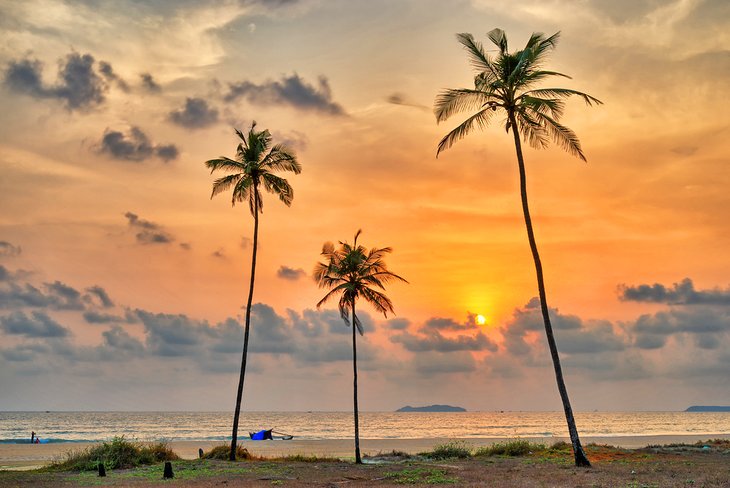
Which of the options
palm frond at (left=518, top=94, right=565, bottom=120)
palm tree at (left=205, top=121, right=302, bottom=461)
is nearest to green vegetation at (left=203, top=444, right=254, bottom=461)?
palm tree at (left=205, top=121, right=302, bottom=461)

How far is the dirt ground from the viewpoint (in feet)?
78.1

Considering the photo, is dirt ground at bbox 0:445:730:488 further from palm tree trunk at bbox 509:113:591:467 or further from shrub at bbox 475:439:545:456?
shrub at bbox 475:439:545:456

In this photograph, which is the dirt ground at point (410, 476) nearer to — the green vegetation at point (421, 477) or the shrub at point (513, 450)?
the green vegetation at point (421, 477)

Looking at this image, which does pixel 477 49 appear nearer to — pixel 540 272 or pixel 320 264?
pixel 540 272

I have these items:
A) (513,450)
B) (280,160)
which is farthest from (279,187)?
(513,450)

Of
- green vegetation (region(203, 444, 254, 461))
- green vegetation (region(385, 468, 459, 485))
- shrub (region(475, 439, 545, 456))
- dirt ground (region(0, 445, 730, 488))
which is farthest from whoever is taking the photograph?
shrub (region(475, 439, 545, 456))

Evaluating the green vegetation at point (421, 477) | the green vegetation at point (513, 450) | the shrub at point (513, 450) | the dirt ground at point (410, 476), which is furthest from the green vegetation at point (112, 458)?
the shrub at point (513, 450)

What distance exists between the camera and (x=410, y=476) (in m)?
29.3

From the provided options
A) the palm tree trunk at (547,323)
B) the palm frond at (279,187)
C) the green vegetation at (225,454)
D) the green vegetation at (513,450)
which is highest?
the palm frond at (279,187)

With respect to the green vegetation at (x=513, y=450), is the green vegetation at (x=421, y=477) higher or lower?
higher

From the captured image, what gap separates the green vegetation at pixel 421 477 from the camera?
26.4 metres

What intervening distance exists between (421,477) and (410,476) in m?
1.00

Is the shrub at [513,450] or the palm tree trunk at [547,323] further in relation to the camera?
the shrub at [513,450]

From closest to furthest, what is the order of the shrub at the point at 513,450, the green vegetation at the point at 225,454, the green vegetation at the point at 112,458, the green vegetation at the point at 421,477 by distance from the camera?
the green vegetation at the point at 421,477
the green vegetation at the point at 112,458
the green vegetation at the point at 225,454
the shrub at the point at 513,450
